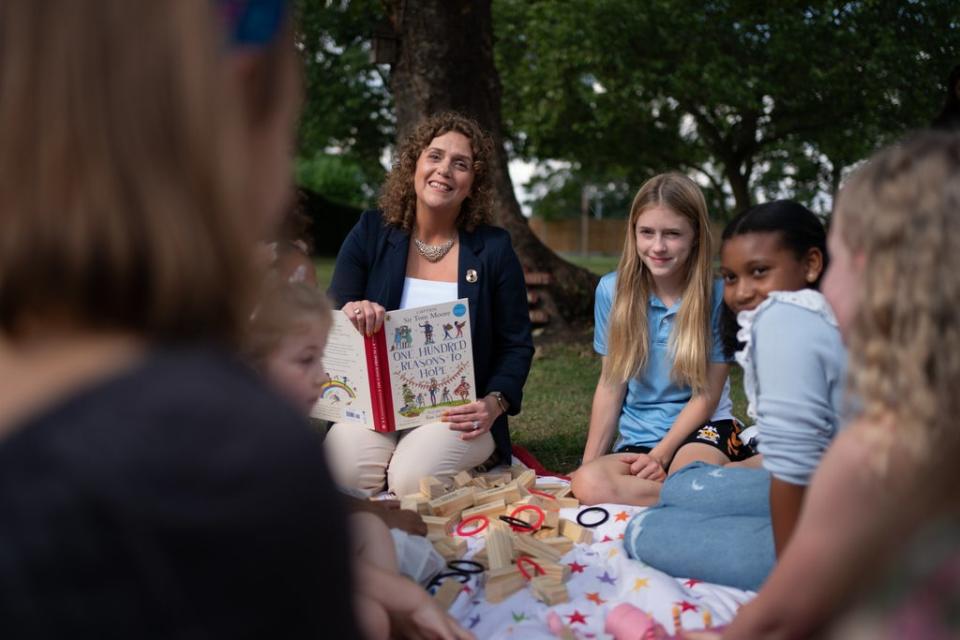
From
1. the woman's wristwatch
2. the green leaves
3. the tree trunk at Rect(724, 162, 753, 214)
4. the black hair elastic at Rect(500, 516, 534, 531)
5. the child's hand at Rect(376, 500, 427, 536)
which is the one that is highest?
the green leaves

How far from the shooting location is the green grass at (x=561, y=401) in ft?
17.5

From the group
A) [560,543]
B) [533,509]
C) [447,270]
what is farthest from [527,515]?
[447,270]

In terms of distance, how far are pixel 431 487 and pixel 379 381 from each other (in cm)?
54

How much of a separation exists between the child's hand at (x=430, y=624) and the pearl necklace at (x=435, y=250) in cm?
224

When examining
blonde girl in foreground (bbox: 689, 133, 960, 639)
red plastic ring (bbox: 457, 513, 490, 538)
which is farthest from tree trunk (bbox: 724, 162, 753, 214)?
blonde girl in foreground (bbox: 689, 133, 960, 639)

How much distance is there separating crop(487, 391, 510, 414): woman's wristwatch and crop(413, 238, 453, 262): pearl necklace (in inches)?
28.9

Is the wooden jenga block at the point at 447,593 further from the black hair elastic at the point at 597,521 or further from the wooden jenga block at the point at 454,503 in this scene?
the black hair elastic at the point at 597,521

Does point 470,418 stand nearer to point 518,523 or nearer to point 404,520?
point 518,523

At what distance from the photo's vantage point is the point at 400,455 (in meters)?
4.07

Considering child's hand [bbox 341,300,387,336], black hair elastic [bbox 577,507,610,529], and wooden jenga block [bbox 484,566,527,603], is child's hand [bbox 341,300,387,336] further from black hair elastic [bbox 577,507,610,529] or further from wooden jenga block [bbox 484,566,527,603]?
Result: wooden jenga block [bbox 484,566,527,603]

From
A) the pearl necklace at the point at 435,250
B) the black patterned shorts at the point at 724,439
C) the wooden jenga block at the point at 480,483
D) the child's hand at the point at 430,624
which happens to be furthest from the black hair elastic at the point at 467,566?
the pearl necklace at the point at 435,250

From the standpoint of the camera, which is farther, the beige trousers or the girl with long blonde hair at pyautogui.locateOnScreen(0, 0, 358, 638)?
the beige trousers

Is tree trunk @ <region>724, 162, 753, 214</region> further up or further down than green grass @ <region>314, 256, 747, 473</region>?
further up

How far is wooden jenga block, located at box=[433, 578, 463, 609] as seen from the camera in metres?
2.89
